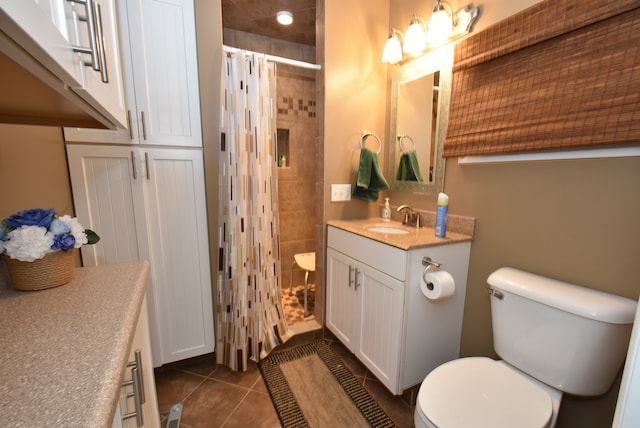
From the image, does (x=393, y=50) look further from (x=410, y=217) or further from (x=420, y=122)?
(x=410, y=217)

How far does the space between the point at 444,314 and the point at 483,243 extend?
435 mm

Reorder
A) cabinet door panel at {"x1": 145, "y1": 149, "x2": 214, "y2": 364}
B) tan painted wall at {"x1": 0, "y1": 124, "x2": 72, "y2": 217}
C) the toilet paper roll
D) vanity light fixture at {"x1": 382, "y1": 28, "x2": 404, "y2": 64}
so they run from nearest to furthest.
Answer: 1. tan painted wall at {"x1": 0, "y1": 124, "x2": 72, "y2": 217}
2. the toilet paper roll
3. cabinet door panel at {"x1": 145, "y1": 149, "x2": 214, "y2": 364}
4. vanity light fixture at {"x1": 382, "y1": 28, "x2": 404, "y2": 64}

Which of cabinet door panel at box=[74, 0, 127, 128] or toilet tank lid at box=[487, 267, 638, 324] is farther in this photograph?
toilet tank lid at box=[487, 267, 638, 324]

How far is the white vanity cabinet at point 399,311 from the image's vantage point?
1.26 m

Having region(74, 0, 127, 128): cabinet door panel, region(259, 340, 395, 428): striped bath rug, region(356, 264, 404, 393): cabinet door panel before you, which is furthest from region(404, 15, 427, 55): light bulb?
region(259, 340, 395, 428): striped bath rug

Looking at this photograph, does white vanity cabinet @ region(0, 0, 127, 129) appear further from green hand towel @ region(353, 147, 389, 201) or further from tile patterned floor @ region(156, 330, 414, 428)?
tile patterned floor @ region(156, 330, 414, 428)

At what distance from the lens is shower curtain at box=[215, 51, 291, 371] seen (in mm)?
1500

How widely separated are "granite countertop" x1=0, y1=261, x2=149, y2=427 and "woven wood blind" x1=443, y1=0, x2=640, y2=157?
1.53 metres

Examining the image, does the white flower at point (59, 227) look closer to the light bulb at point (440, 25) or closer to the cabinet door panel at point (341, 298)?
the cabinet door panel at point (341, 298)

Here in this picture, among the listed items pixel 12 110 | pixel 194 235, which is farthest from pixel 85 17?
pixel 194 235

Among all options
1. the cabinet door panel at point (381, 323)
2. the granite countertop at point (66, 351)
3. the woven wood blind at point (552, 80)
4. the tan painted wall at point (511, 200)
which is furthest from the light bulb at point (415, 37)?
the granite countertop at point (66, 351)

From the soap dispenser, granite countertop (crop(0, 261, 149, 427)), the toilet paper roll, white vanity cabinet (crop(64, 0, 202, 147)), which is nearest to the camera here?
granite countertop (crop(0, 261, 149, 427))

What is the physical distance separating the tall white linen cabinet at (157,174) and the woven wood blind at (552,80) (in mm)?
1503

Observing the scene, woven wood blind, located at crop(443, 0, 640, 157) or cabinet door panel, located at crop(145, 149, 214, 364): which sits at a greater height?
woven wood blind, located at crop(443, 0, 640, 157)
